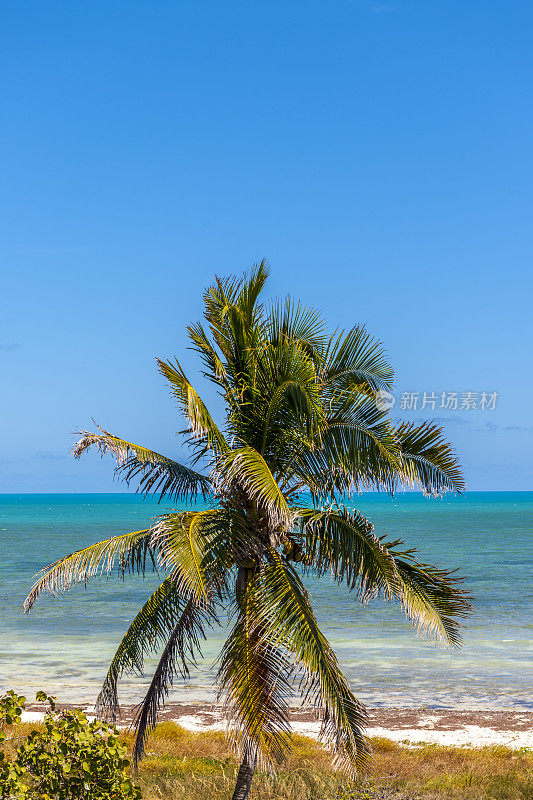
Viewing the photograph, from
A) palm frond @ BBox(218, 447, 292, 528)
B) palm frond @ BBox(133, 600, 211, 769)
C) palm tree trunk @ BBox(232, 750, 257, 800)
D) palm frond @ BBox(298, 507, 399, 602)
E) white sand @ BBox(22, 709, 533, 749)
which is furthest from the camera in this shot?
white sand @ BBox(22, 709, 533, 749)

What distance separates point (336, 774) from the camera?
42.0 feet

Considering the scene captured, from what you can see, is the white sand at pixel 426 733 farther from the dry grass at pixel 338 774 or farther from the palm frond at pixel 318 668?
the palm frond at pixel 318 668

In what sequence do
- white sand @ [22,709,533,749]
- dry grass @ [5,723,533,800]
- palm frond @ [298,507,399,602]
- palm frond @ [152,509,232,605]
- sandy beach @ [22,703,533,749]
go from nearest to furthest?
palm frond @ [152,509,232,605], palm frond @ [298,507,399,602], dry grass @ [5,723,533,800], white sand @ [22,709,533,749], sandy beach @ [22,703,533,749]

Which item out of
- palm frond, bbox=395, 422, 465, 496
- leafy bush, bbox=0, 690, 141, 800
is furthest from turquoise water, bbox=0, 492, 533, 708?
leafy bush, bbox=0, 690, 141, 800

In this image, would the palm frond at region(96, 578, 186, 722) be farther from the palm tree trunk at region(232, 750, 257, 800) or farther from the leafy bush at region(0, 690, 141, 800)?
the leafy bush at region(0, 690, 141, 800)

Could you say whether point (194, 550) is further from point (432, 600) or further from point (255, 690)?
point (432, 600)

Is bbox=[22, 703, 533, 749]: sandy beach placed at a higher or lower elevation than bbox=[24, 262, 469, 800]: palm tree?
lower

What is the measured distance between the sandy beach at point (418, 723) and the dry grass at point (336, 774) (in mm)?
1252

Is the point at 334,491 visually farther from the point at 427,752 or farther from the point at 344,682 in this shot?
the point at 427,752

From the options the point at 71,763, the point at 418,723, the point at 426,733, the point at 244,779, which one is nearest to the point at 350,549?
the point at 244,779

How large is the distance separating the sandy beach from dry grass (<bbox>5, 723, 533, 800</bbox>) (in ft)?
4.11

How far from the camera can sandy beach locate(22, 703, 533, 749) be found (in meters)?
16.8

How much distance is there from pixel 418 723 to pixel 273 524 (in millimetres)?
12105

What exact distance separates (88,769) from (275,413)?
476cm
